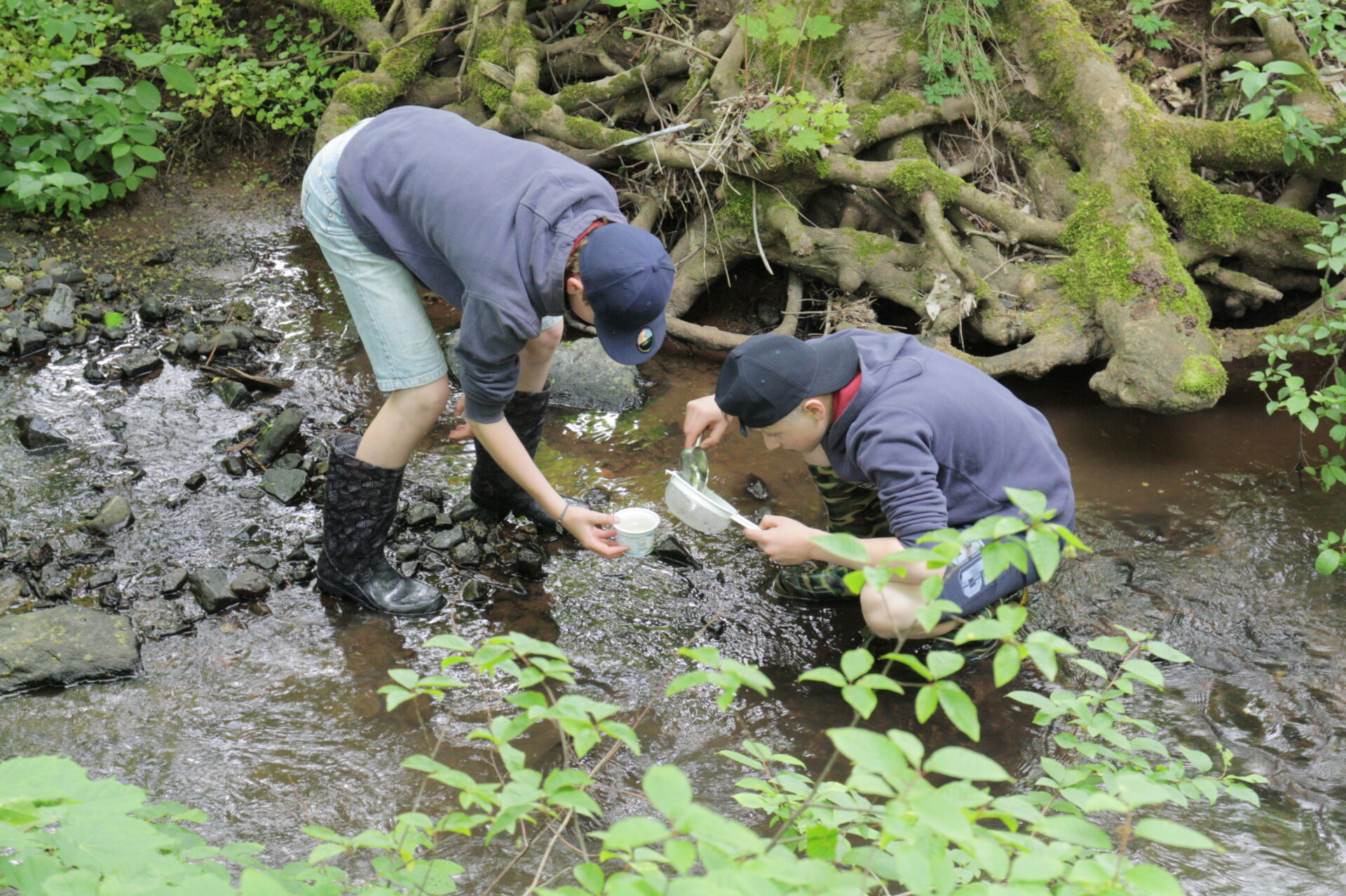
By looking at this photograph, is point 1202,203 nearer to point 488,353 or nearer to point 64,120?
point 488,353

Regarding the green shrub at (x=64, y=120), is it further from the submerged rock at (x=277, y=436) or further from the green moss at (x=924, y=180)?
the green moss at (x=924, y=180)

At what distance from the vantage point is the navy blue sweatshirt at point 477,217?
94.8 inches

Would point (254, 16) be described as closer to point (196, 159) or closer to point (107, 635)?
point (196, 159)

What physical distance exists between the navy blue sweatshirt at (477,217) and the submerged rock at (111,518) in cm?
156

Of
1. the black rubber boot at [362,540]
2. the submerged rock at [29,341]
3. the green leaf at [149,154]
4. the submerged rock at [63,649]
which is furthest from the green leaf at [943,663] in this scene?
the green leaf at [149,154]

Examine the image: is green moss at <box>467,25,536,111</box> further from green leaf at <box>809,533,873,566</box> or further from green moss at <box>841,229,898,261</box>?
green leaf at <box>809,533,873,566</box>

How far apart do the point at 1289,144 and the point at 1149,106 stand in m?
0.92

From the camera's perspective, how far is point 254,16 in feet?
21.5

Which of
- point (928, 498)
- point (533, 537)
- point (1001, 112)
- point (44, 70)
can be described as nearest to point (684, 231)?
point (1001, 112)

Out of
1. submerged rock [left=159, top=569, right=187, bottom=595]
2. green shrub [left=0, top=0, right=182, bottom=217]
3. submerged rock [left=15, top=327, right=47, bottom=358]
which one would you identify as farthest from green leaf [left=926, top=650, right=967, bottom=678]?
green shrub [left=0, top=0, right=182, bottom=217]

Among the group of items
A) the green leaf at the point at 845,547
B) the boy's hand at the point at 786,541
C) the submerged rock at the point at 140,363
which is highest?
the green leaf at the point at 845,547

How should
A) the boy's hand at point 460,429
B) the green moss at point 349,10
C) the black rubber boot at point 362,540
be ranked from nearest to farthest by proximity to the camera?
1. the black rubber boot at point 362,540
2. the boy's hand at point 460,429
3. the green moss at point 349,10

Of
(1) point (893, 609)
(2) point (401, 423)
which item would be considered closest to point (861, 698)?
(1) point (893, 609)

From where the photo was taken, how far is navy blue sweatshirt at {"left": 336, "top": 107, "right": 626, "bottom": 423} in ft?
7.90
